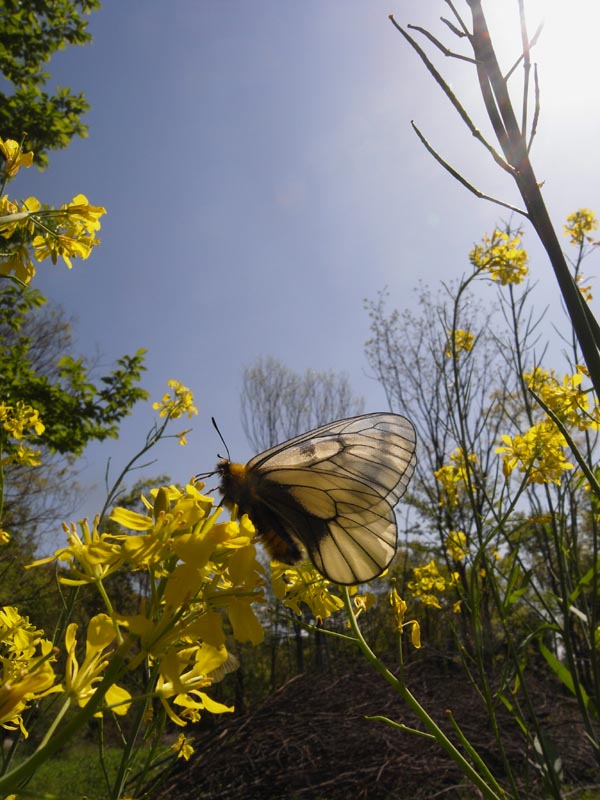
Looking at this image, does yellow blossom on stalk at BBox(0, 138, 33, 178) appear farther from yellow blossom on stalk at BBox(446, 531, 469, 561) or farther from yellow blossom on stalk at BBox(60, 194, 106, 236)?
yellow blossom on stalk at BBox(446, 531, 469, 561)

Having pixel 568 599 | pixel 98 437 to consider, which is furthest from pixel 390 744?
pixel 98 437

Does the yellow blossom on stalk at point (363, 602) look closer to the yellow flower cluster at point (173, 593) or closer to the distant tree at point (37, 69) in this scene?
the yellow flower cluster at point (173, 593)

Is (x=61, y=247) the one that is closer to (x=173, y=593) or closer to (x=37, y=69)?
(x=173, y=593)

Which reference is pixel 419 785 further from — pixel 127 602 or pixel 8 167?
pixel 127 602

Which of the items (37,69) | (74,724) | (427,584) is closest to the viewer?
(74,724)

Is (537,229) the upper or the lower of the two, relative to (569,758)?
upper

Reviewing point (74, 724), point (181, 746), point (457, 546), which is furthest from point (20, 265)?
point (457, 546)

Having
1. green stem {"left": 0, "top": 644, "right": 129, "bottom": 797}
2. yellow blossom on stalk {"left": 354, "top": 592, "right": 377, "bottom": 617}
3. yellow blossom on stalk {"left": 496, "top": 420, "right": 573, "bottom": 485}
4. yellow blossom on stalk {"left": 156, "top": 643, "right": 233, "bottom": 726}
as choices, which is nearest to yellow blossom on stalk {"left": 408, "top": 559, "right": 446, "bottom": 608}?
yellow blossom on stalk {"left": 496, "top": 420, "right": 573, "bottom": 485}

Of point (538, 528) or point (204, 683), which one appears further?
point (538, 528)
